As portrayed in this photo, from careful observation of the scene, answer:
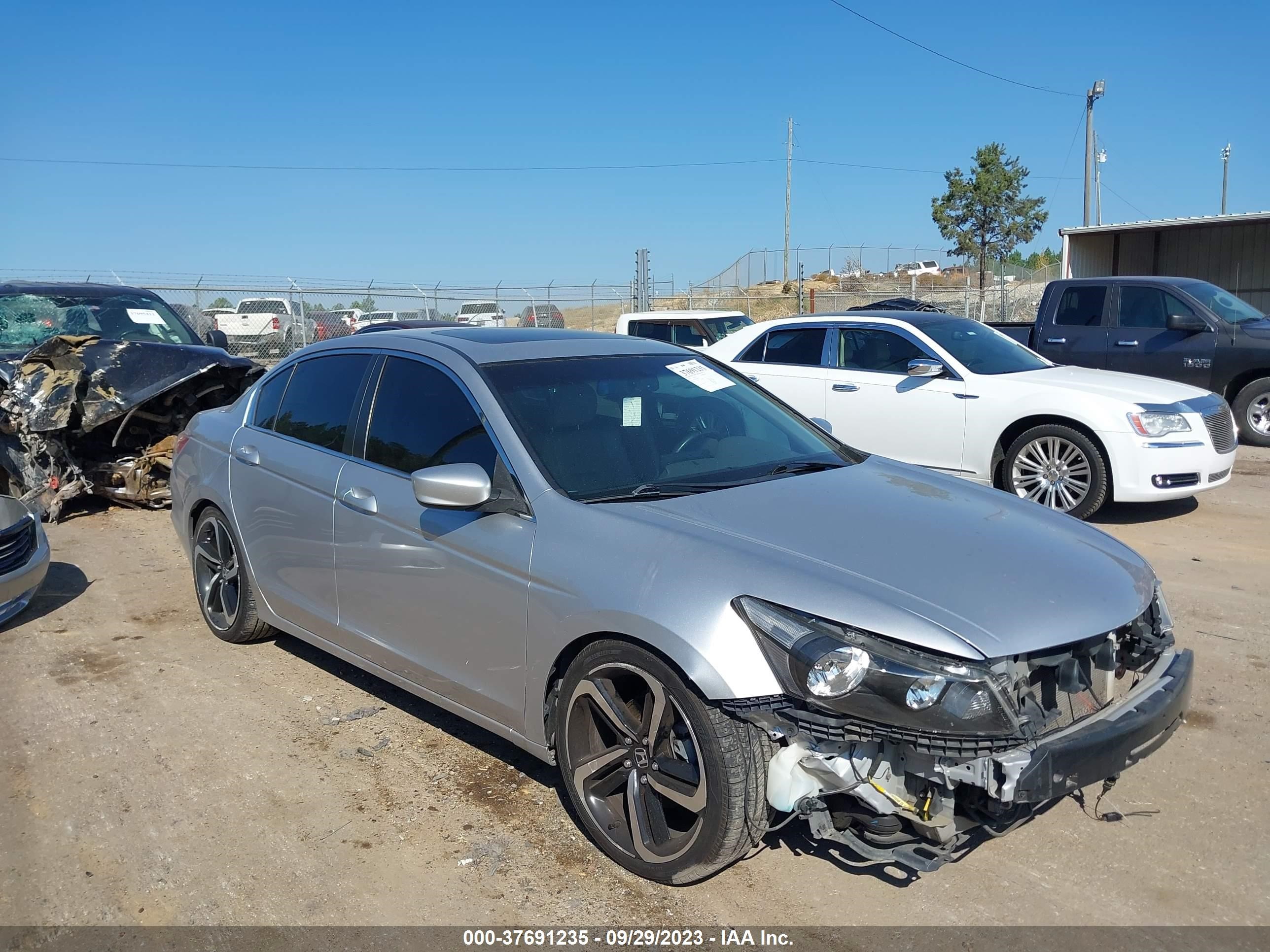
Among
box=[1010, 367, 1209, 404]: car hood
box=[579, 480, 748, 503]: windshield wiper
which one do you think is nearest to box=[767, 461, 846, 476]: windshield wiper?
box=[579, 480, 748, 503]: windshield wiper

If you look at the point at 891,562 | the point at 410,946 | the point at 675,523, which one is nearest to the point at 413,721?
the point at 410,946

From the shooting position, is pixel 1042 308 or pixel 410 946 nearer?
pixel 410 946

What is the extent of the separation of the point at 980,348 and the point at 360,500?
604cm

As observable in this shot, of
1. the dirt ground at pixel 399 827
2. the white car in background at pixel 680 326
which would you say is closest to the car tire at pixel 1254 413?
the white car in background at pixel 680 326

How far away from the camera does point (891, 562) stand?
3.01 metres

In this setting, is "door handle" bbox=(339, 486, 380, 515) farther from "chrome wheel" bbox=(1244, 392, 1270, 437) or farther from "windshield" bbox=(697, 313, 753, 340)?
"windshield" bbox=(697, 313, 753, 340)

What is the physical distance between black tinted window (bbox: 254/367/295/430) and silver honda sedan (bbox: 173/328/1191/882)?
1.23 ft

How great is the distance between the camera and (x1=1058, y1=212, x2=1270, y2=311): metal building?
1923 centimetres

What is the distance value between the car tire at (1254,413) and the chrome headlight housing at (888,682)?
33.9ft

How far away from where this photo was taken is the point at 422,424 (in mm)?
4055

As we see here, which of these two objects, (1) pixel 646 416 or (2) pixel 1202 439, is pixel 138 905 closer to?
(1) pixel 646 416

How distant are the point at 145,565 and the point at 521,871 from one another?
4942 mm

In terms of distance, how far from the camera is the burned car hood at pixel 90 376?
8016 mm

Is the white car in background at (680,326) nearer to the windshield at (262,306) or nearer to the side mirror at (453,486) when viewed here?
the windshield at (262,306)
